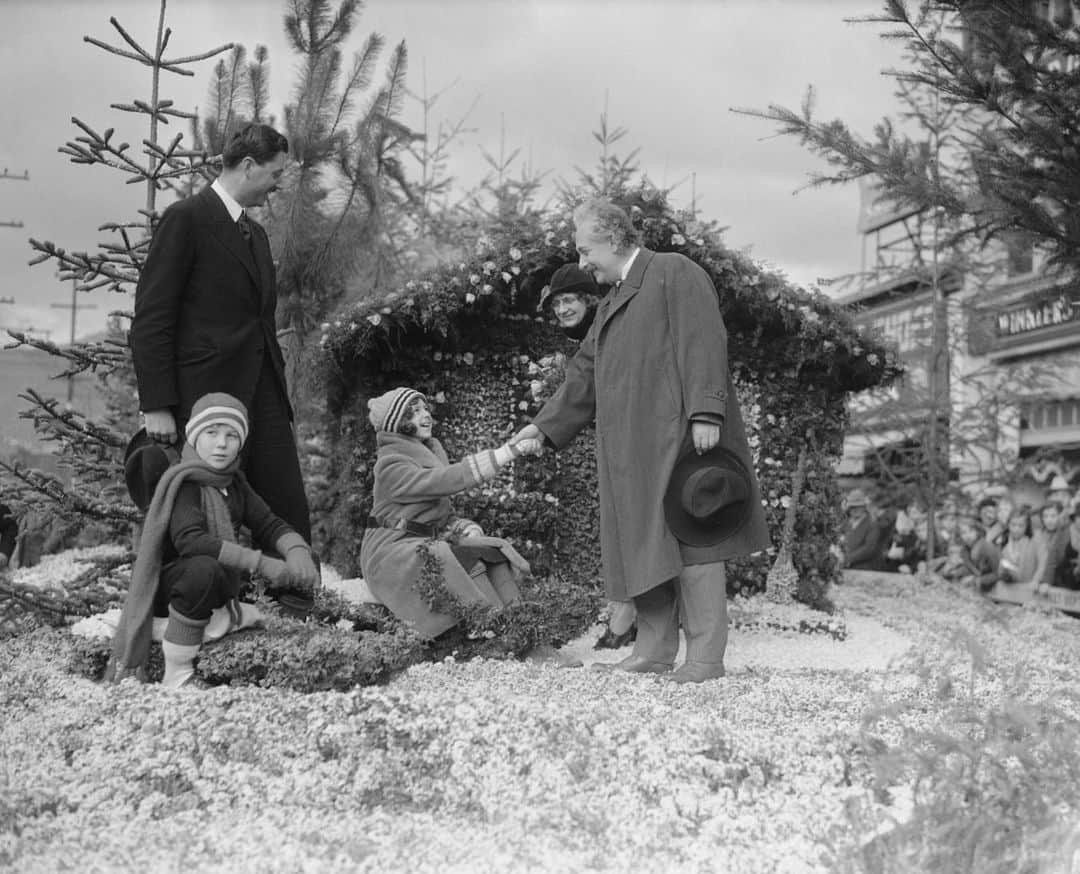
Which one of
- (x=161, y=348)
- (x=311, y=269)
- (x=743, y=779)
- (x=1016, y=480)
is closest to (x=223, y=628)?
(x=161, y=348)

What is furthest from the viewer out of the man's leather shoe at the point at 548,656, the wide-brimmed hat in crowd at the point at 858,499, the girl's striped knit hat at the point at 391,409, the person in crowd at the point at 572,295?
the wide-brimmed hat in crowd at the point at 858,499

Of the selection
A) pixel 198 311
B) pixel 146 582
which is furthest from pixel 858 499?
pixel 146 582

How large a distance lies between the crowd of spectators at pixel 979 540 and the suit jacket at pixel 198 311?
6180 mm

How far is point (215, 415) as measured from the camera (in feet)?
15.9

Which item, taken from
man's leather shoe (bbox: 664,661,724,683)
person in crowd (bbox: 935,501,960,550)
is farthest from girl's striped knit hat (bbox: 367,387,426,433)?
person in crowd (bbox: 935,501,960,550)

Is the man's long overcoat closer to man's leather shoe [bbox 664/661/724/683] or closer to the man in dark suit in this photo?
man's leather shoe [bbox 664/661/724/683]

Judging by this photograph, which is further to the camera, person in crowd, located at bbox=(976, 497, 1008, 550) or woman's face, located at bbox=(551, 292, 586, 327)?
person in crowd, located at bbox=(976, 497, 1008, 550)

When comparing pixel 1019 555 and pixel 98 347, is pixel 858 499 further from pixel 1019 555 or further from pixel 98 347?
pixel 98 347

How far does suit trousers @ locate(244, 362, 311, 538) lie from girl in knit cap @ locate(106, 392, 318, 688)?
31 cm

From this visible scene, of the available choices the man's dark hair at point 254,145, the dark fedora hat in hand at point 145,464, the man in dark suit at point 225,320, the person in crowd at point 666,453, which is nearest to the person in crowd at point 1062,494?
the person in crowd at point 666,453

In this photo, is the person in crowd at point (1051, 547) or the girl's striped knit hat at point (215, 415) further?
the person in crowd at point (1051, 547)

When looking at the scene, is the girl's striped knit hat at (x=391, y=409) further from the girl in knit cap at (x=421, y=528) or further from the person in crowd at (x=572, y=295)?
the person in crowd at (x=572, y=295)

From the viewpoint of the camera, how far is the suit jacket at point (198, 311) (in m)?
5.03

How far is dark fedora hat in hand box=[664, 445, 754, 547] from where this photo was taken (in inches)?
193
